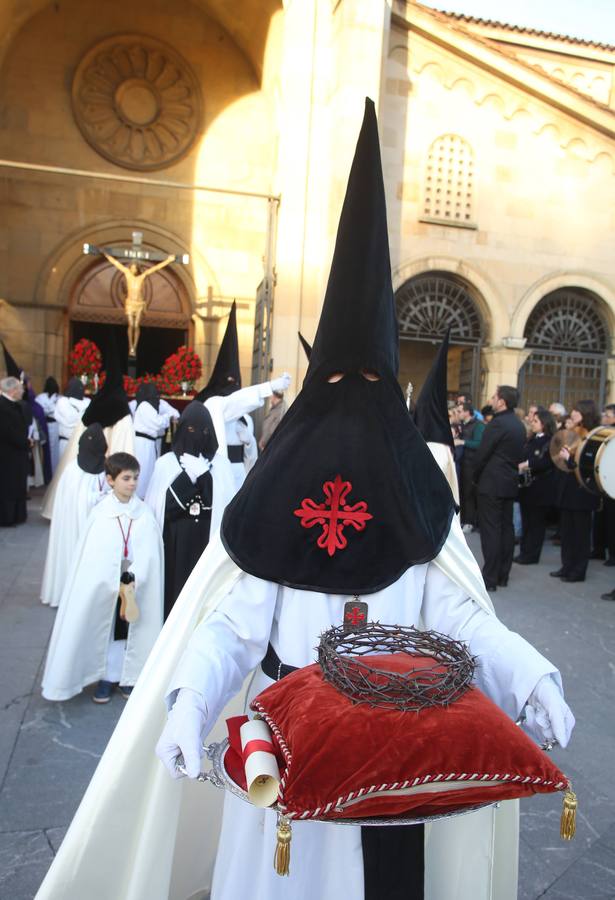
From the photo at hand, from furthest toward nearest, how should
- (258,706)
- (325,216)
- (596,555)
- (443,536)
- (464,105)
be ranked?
1. (464,105)
2. (325,216)
3. (596,555)
4. (443,536)
5. (258,706)

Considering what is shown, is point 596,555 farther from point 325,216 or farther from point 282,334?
point 325,216

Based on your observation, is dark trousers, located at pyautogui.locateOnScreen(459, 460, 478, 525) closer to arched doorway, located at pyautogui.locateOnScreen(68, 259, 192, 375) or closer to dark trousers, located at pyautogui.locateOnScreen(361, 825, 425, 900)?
arched doorway, located at pyautogui.locateOnScreen(68, 259, 192, 375)

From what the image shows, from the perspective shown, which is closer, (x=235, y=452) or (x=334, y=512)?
(x=334, y=512)

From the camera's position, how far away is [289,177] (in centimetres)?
1284

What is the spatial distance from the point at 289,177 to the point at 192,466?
8705mm

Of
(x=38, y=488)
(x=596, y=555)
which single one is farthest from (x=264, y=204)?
(x=596, y=555)

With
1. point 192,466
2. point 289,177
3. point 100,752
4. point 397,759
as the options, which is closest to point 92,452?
point 192,466

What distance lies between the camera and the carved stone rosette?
15045 mm

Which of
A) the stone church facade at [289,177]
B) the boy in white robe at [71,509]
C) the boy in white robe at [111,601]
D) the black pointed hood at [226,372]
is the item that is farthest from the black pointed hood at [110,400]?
the stone church facade at [289,177]

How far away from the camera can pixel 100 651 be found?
4.73 meters

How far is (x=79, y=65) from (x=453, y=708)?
16457 mm

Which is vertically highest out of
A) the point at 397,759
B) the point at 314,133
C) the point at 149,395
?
the point at 314,133

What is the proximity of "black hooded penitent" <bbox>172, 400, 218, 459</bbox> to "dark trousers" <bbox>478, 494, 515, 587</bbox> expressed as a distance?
3.40 meters

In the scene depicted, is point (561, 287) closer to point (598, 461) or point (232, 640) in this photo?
point (598, 461)
